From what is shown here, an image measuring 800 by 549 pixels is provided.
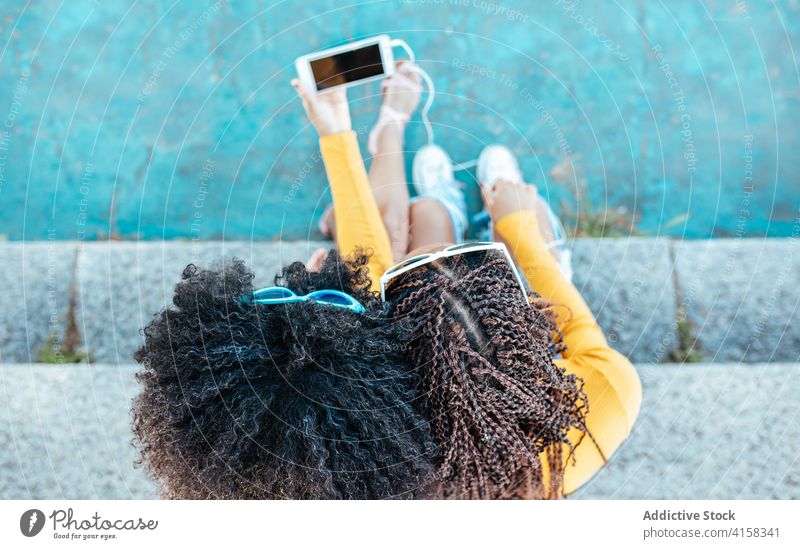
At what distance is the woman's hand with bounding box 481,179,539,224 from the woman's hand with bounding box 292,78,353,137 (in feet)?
0.71

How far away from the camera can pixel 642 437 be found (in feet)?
2.77

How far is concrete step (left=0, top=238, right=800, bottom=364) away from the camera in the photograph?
935mm

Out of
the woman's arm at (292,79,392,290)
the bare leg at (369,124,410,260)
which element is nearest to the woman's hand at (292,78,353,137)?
the woman's arm at (292,79,392,290)

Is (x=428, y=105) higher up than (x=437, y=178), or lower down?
higher up

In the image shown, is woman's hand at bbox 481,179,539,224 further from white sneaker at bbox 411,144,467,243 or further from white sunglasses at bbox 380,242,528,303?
white sunglasses at bbox 380,242,528,303

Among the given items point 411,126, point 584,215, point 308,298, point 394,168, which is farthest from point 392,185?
point 308,298

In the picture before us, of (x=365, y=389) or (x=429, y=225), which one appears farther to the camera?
(x=429, y=225)

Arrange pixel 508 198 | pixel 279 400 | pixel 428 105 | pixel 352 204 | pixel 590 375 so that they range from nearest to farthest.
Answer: pixel 279 400
pixel 590 375
pixel 352 204
pixel 508 198
pixel 428 105

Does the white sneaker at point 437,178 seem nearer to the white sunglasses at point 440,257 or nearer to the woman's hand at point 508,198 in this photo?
the woman's hand at point 508,198

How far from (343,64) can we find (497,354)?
0.45 meters

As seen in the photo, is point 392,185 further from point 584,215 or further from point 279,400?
point 279,400

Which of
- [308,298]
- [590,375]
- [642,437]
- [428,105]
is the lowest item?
[642,437]

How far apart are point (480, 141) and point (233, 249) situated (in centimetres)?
39

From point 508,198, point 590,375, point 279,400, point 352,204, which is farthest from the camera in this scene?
point 508,198
